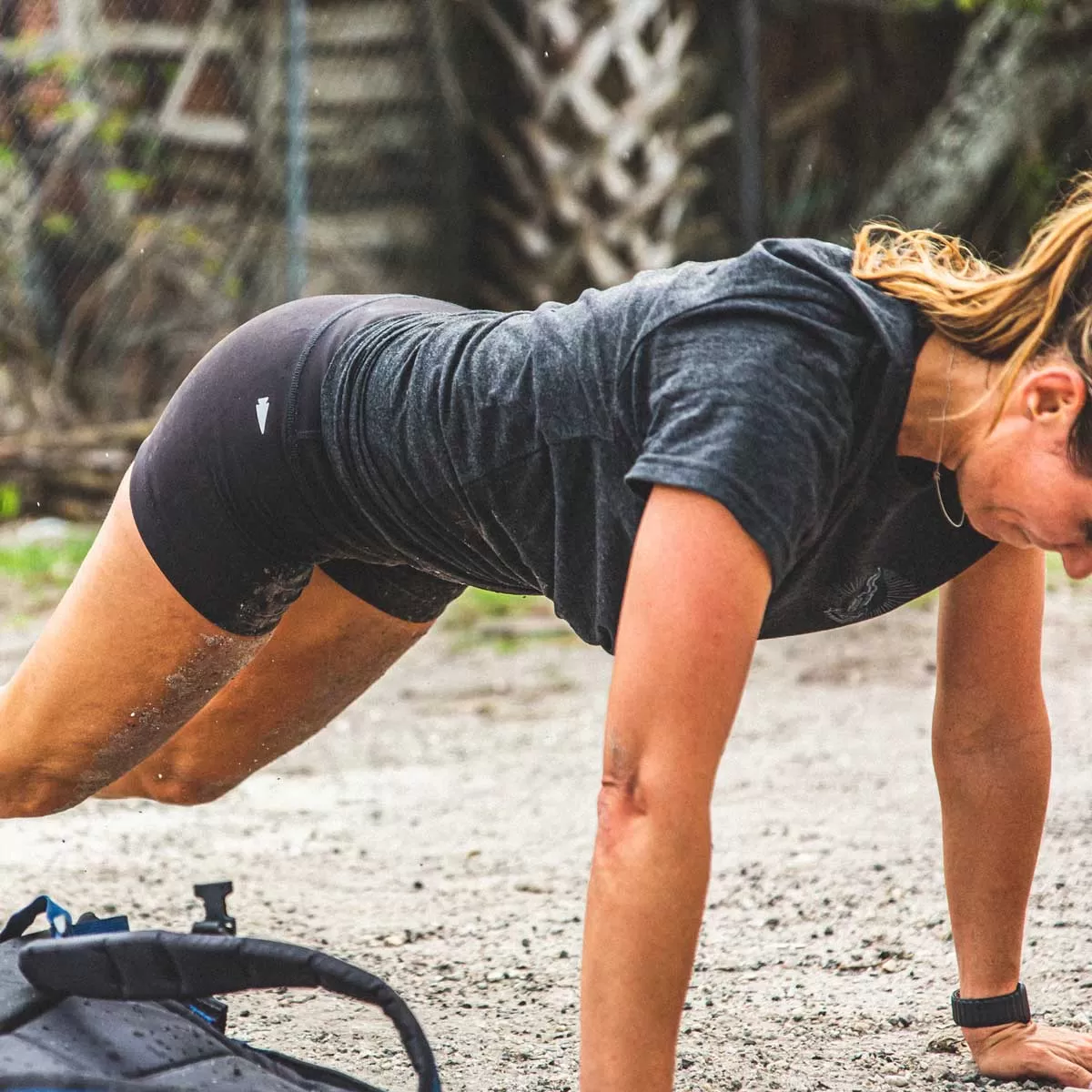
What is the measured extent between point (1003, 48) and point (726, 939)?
520 cm

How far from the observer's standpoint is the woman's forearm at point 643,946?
1.60 m

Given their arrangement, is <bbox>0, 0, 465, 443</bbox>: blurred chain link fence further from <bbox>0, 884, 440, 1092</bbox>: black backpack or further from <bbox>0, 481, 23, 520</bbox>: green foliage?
<bbox>0, 884, 440, 1092</bbox>: black backpack

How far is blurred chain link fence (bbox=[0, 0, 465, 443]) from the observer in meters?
7.32

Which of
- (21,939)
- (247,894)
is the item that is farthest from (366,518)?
(247,894)

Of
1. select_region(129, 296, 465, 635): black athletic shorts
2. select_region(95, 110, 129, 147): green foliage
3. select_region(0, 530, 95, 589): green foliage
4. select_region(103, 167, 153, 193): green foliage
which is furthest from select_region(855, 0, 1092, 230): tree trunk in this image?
select_region(129, 296, 465, 635): black athletic shorts

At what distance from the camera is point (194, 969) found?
1743mm

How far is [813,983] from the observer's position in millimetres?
2791

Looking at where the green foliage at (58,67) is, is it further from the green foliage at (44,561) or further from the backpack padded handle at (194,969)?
the backpack padded handle at (194,969)

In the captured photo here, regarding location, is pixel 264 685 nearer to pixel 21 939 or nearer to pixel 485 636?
pixel 21 939

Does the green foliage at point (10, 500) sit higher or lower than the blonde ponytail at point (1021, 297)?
higher

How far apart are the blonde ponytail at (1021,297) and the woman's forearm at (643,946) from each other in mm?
619

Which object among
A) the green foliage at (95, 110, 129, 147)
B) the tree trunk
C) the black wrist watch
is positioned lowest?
the black wrist watch

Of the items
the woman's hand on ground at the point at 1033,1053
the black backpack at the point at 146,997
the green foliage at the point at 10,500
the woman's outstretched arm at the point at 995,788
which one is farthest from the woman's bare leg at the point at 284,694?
the green foliage at the point at 10,500

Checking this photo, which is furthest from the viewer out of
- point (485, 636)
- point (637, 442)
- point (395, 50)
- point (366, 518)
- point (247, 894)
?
point (395, 50)
